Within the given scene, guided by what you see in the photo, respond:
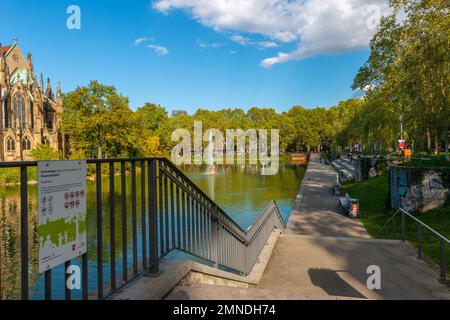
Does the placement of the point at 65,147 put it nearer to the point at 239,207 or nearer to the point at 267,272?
the point at 239,207

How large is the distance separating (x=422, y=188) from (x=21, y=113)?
5461cm

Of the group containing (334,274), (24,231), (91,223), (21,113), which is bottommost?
(91,223)

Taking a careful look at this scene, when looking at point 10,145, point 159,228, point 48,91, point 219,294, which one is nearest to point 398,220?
point 159,228

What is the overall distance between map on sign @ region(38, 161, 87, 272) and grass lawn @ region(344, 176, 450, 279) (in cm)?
687

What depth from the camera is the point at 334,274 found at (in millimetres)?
7211

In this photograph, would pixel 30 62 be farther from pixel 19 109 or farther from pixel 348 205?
pixel 348 205

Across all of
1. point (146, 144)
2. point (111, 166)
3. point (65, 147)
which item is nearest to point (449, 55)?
point (111, 166)

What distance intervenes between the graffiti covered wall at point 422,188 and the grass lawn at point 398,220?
39cm

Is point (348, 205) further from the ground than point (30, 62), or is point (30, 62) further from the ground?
point (30, 62)

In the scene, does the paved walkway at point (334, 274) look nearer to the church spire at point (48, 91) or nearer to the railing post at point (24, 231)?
the railing post at point (24, 231)

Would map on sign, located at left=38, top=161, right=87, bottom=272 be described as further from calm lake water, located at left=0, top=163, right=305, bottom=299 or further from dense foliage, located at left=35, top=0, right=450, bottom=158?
dense foliage, located at left=35, top=0, right=450, bottom=158

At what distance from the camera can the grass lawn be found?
8258 millimetres
